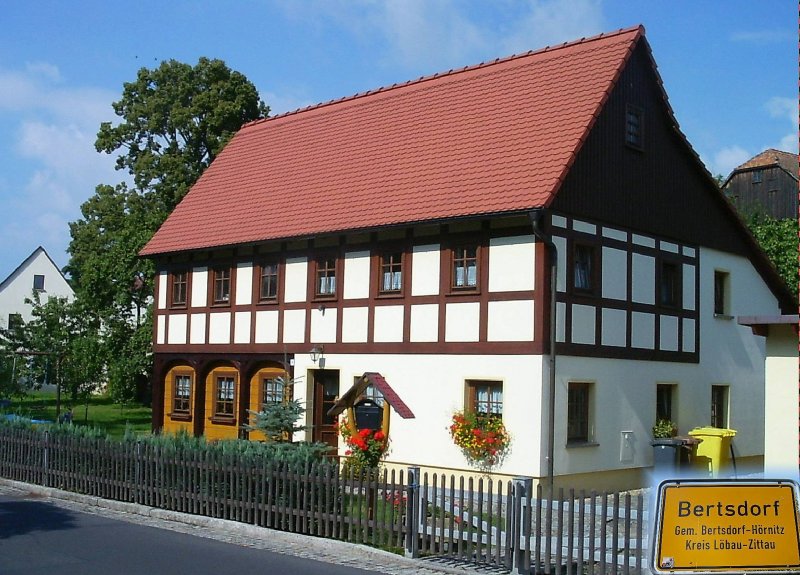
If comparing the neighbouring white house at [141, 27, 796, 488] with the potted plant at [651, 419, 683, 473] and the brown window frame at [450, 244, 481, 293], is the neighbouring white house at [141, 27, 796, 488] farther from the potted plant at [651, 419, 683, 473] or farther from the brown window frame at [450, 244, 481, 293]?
the potted plant at [651, 419, 683, 473]

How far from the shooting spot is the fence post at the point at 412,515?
39.0 ft

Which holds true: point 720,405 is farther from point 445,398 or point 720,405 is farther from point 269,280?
point 269,280

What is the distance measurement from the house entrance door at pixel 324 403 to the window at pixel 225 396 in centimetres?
310

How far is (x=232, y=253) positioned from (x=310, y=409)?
4685 millimetres

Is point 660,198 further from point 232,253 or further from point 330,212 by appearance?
point 232,253

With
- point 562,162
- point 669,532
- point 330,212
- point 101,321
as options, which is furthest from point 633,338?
point 101,321

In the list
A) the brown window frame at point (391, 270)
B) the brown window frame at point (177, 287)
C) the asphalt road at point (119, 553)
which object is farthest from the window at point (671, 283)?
the brown window frame at point (177, 287)

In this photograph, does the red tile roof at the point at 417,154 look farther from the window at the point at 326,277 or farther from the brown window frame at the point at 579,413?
the brown window frame at the point at 579,413

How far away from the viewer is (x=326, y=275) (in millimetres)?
21625

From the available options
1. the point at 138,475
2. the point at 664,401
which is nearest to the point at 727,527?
the point at 138,475

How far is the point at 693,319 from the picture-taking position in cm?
2133

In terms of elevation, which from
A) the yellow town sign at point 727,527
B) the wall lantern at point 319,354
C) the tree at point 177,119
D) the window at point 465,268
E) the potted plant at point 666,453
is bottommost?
the potted plant at point 666,453

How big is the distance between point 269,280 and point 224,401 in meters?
3.50

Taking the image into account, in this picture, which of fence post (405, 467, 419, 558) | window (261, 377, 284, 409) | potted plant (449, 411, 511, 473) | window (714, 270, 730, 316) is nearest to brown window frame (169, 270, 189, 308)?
window (261, 377, 284, 409)
